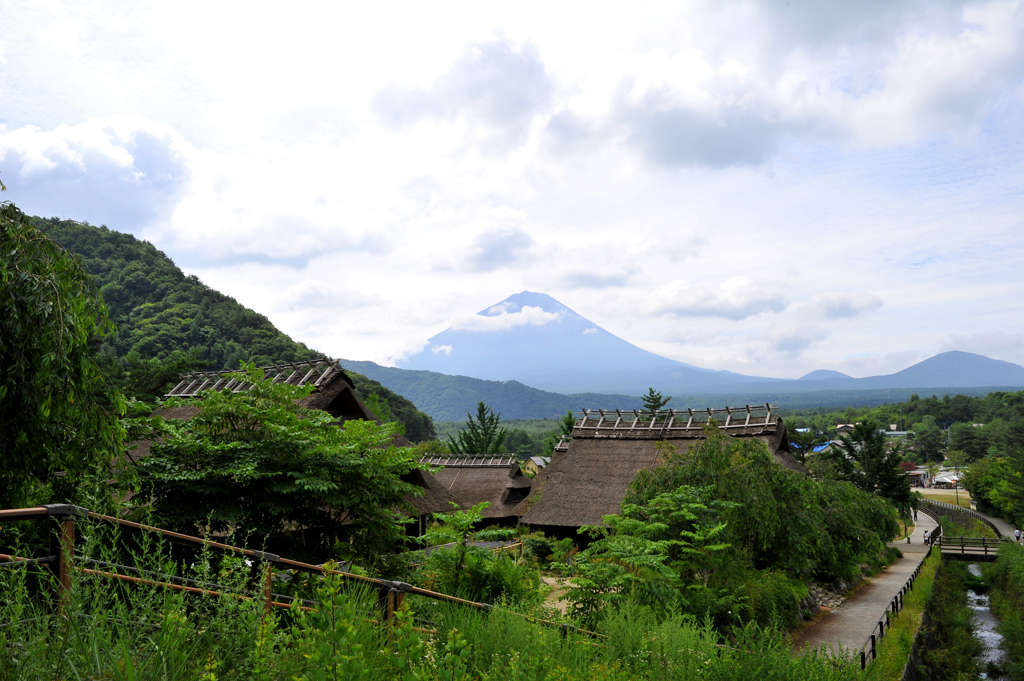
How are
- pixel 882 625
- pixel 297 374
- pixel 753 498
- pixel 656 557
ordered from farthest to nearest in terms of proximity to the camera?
1. pixel 297 374
2. pixel 882 625
3. pixel 753 498
4. pixel 656 557

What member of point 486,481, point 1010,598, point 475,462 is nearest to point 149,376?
point 475,462

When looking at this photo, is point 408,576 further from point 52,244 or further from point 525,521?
point 525,521

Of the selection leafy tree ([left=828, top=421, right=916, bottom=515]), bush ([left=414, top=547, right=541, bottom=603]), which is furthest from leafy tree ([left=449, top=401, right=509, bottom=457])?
bush ([left=414, top=547, right=541, bottom=603])

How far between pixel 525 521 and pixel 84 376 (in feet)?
52.8

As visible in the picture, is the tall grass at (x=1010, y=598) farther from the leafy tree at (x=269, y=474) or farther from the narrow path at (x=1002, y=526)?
the leafy tree at (x=269, y=474)

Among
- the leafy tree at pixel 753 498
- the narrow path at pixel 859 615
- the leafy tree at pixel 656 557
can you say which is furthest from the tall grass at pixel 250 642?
the leafy tree at pixel 753 498

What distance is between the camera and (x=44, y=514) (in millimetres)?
2748

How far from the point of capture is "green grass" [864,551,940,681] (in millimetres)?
10297

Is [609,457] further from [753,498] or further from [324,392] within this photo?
[324,392]

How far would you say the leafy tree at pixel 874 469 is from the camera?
31439 mm

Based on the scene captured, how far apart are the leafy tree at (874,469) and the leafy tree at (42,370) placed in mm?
33170

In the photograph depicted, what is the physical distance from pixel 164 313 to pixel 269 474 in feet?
146

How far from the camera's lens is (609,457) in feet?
69.8

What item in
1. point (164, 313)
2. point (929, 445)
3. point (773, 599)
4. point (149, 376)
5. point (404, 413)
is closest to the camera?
point (773, 599)
